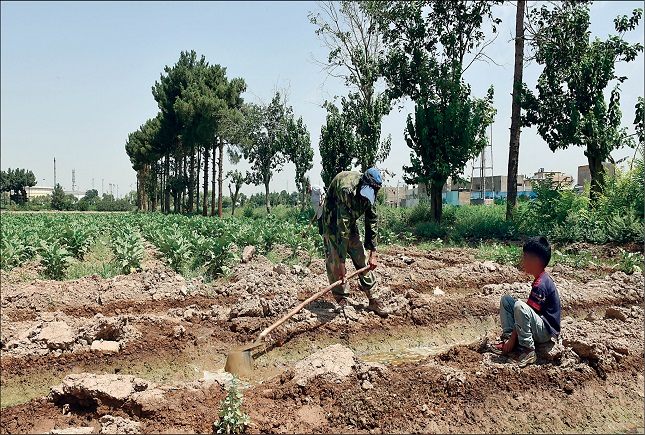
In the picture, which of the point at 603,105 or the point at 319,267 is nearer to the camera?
the point at 319,267

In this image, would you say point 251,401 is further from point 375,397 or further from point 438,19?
point 438,19

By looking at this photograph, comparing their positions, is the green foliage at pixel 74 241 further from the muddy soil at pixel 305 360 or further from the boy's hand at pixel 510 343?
the boy's hand at pixel 510 343

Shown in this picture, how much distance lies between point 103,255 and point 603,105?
16228mm

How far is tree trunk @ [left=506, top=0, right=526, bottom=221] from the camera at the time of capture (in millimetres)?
18422

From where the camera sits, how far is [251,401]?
432cm

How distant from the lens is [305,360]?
4992 millimetres

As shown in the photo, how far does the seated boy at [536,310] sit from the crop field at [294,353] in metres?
0.19

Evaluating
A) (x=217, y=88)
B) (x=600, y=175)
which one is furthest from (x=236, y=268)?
(x=217, y=88)

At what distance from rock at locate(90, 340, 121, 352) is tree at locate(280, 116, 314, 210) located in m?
26.7

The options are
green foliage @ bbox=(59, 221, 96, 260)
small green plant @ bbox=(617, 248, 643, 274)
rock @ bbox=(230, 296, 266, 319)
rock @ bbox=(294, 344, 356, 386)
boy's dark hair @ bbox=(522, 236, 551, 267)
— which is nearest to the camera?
rock @ bbox=(294, 344, 356, 386)

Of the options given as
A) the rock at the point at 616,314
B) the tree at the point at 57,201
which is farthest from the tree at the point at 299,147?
the tree at the point at 57,201

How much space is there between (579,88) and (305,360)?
1625cm

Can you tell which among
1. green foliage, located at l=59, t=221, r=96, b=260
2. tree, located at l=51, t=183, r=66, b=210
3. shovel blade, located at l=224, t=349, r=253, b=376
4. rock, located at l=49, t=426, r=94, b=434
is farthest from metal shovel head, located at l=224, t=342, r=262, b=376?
tree, located at l=51, t=183, r=66, b=210

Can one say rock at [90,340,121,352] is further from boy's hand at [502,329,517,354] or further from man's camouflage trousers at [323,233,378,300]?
boy's hand at [502,329,517,354]
